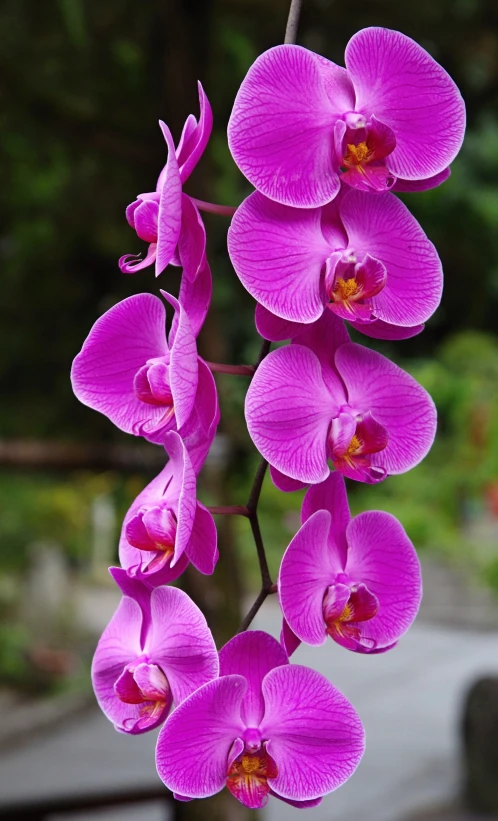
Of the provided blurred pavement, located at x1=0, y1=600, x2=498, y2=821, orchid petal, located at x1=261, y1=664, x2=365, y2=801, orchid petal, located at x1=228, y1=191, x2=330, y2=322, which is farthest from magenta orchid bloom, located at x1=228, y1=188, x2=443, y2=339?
blurred pavement, located at x1=0, y1=600, x2=498, y2=821

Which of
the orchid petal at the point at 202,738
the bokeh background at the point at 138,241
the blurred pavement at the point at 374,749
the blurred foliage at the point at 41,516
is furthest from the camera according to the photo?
the blurred foliage at the point at 41,516

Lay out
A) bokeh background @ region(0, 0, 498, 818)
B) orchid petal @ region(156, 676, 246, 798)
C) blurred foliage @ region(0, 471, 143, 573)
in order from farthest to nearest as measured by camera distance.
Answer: blurred foliage @ region(0, 471, 143, 573), bokeh background @ region(0, 0, 498, 818), orchid petal @ region(156, 676, 246, 798)

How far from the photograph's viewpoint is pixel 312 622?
0.86ft

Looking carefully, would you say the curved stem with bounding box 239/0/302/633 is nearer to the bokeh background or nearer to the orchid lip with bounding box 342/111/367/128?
the orchid lip with bounding box 342/111/367/128

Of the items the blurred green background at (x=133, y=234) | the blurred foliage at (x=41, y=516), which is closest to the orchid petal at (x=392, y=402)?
the blurred green background at (x=133, y=234)

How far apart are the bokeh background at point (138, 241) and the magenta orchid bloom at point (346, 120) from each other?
3.26 ft

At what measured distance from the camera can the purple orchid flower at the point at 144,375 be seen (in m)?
0.27

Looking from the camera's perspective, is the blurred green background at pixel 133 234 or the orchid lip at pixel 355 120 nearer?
the orchid lip at pixel 355 120

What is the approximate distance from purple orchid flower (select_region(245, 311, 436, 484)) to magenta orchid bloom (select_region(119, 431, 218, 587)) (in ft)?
0.08

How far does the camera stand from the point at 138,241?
1689 mm

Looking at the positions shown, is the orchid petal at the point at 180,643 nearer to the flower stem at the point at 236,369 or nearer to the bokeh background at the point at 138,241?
the flower stem at the point at 236,369

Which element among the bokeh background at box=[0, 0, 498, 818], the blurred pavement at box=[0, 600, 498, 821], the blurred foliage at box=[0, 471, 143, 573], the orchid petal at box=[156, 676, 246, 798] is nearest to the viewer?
the orchid petal at box=[156, 676, 246, 798]

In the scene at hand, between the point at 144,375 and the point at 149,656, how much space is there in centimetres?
9

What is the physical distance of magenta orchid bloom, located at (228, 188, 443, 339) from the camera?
10.1 inches
